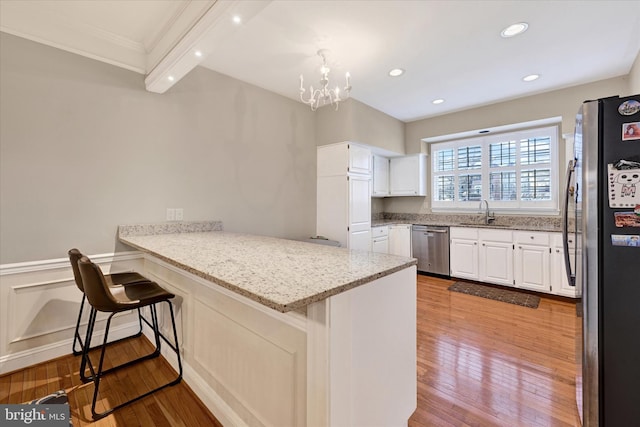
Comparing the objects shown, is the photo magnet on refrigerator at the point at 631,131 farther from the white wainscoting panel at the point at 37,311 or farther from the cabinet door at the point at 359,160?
the white wainscoting panel at the point at 37,311

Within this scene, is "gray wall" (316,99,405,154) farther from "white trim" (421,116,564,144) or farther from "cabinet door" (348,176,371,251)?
"white trim" (421,116,564,144)

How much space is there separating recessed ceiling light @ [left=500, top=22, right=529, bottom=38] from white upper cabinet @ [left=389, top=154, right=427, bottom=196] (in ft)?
8.69

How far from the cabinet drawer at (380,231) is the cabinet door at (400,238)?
14 cm

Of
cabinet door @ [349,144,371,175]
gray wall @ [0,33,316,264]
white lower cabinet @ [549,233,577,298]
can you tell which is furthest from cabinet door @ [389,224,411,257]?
gray wall @ [0,33,316,264]

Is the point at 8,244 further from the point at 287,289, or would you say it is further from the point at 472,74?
the point at 472,74

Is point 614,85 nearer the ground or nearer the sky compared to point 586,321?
nearer the sky

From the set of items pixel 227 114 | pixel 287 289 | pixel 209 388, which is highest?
pixel 227 114

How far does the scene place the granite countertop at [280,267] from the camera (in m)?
0.96

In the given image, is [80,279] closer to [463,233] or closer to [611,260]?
[611,260]

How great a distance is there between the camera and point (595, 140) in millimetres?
1369

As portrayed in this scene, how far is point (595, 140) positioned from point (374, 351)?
1.45 m

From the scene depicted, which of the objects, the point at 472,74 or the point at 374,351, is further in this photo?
the point at 472,74

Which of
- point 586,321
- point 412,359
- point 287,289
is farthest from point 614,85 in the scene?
point 287,289

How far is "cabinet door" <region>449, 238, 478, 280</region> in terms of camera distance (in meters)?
4.23
